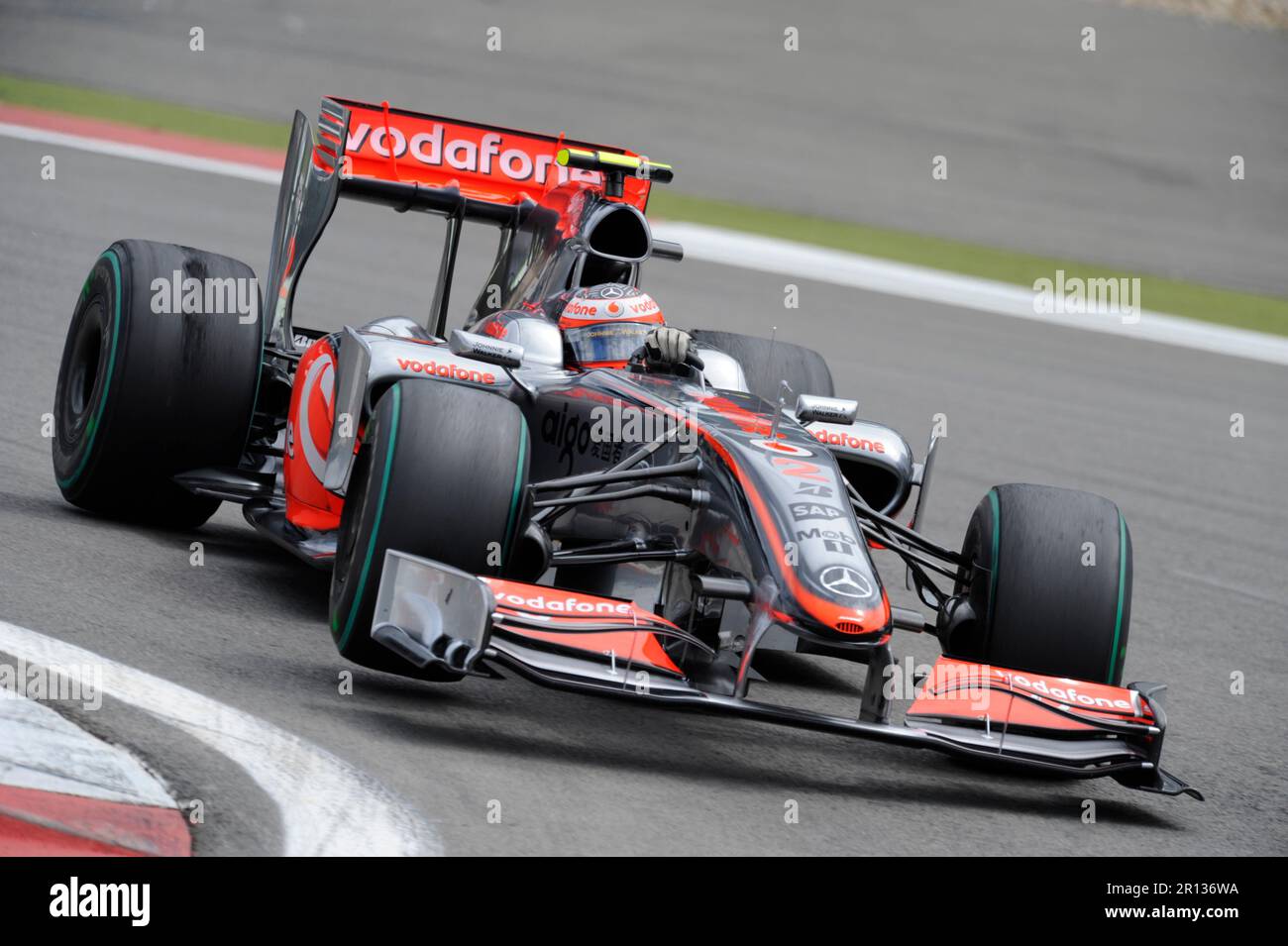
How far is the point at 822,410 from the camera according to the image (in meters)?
6.17

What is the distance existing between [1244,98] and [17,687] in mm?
35703

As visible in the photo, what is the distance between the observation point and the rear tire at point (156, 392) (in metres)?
6.61

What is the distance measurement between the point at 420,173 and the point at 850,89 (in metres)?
28.5

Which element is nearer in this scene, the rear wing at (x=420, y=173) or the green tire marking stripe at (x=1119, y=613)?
the green tire marking stripe at (x=1119, y=613)

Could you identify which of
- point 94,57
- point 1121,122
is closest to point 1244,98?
point 1121,122

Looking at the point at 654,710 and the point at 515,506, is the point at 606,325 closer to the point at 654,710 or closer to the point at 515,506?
the point at 515,506

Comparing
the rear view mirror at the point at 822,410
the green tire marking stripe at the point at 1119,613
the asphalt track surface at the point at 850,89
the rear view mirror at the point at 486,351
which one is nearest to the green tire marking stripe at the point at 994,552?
the green tire marking stripe at the point at 1119,613

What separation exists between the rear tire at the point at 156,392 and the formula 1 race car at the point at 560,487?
0.04 feet

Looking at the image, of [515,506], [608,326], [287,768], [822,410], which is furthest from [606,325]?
[287,768]

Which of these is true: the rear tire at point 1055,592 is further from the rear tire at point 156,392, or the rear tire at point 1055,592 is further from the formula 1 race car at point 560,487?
the rear tire at point 156,392
